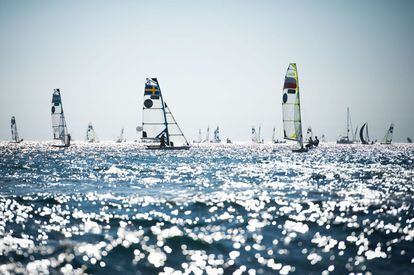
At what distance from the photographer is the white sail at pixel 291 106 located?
60.7m

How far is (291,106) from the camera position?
207ft

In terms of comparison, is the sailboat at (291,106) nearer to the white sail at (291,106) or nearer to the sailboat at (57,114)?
the white sail at (291,106)

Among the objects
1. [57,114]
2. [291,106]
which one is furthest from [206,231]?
[57,114]

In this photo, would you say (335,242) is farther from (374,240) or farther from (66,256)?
(66,256)

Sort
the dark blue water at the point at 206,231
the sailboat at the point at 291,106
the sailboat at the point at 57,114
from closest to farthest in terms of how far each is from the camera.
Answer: the dark blue water at the point at 206,231 → the sailboat at the point at 291,106 → the sailboat at the point at 57,114

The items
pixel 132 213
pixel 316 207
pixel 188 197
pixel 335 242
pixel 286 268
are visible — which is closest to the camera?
pixel 286 268

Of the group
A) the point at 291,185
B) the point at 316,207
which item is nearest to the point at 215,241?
the point at 316,207

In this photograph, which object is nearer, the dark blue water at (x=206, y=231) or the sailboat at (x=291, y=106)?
the dark blue water at (x=206, y=231)

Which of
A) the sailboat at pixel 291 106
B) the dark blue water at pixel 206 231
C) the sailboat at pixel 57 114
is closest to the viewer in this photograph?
the dark blue water at pixel 206 231

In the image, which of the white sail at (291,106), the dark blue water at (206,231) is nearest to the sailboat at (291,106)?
the white sail at (291,106)

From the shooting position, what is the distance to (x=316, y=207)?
53.1 ft

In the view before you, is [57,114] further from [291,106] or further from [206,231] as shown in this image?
[206,231]

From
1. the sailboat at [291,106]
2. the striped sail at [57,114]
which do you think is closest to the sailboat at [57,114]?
the striped sail at [57,114]

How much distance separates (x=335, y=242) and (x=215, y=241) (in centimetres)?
348
